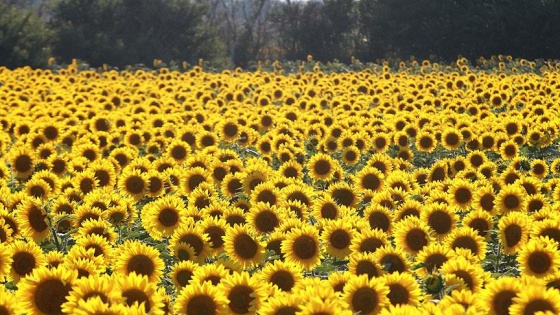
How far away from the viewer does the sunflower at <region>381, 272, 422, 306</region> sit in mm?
4531

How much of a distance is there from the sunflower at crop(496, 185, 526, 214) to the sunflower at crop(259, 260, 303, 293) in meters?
2.70

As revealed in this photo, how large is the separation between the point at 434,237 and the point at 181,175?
3.12 metres

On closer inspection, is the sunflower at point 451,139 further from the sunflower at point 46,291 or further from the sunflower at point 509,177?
the sunflower at point 46,291

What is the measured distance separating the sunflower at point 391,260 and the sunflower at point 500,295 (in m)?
1.11

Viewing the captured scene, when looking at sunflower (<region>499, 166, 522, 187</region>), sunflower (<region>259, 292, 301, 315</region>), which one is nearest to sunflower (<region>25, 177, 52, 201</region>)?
sunflower (<region>499, 166, 522, 187</region>)

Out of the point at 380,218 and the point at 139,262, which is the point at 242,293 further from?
the point at 380,218

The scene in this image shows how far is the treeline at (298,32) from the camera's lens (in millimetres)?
32812

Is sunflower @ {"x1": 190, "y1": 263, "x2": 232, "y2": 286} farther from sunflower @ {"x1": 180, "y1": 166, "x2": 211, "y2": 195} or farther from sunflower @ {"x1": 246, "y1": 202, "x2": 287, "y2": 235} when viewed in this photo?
sunflower @ {"x1": 180, "y1": 166, "x2": 211, "y2": 195}

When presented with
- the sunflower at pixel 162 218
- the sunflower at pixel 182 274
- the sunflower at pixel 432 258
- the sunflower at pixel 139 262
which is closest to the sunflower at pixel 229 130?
the sunflower at pixel 162 218

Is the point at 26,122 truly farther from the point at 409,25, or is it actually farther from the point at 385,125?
the point at 409,25

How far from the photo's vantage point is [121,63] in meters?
36.8

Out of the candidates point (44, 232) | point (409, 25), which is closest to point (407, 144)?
point (44, 232)

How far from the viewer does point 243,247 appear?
5.89 meters

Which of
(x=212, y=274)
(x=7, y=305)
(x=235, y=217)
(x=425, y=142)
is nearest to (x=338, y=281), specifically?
(x=212, y=274)
